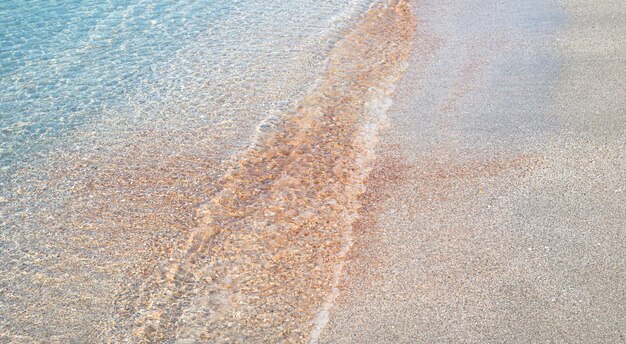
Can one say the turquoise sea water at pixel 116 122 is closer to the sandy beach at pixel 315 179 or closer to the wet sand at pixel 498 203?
the sandy beach at pixel 315 179

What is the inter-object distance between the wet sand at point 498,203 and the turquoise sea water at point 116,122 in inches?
56.2

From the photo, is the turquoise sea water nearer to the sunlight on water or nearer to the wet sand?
the sunlight on water

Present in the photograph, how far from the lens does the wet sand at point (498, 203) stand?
414 cm

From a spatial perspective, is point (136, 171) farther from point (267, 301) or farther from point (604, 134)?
point (604, 134)

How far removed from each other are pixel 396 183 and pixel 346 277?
4.39 ft

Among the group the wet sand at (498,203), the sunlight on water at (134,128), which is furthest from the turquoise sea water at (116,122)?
the wet sand at (498,203)

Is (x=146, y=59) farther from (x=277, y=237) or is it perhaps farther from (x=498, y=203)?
(x=498, y=203)

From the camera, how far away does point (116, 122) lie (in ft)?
22.9

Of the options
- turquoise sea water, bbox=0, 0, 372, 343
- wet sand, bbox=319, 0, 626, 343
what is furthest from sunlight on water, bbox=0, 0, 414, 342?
wet sand, bbox=319, 0, 626, 343

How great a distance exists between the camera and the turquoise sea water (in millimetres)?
4742

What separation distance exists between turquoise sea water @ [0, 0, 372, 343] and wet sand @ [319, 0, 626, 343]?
4.68 ft

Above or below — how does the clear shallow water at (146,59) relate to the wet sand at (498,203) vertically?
above

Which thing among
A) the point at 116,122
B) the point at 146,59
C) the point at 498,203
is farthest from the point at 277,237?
the point at 146,59

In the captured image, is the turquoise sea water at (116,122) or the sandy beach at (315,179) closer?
the sandy beach at (315,179)
